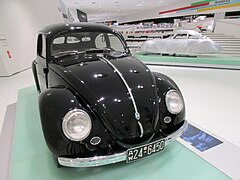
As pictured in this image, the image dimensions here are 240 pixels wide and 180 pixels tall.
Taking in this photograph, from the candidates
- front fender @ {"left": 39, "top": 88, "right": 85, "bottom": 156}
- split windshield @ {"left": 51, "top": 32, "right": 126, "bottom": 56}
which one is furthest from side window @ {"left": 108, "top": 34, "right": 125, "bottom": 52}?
front fender @ {"left": 39, "top": 88, "right": 85, "bottom": 156}

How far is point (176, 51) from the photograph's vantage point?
19.5 ft

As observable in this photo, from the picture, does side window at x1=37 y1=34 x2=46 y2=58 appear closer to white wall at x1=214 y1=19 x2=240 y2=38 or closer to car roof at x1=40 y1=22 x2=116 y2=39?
car roof at x1=40 y1=22 x2=116 y2=39

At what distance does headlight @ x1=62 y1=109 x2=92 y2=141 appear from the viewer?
1.16 metres

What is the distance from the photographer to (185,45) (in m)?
5.75

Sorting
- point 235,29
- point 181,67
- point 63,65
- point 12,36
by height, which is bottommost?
point 181,67

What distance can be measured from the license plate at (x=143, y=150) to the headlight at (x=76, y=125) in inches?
12.8

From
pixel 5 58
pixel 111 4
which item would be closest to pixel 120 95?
pixel 5 58

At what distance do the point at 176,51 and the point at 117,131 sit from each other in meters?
5.32

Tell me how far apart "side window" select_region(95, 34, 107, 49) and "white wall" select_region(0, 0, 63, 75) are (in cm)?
436

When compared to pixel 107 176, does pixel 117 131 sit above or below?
above

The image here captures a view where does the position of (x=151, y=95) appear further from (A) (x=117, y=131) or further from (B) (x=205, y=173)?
(B) (x=205, y=173)

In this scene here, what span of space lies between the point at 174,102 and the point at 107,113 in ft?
1.91

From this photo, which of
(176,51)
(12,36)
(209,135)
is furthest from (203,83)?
(12,36)

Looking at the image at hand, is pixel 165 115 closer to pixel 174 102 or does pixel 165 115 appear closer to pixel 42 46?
pixel 174 102
